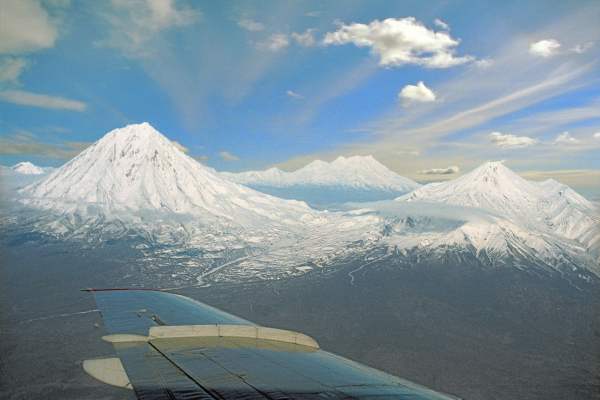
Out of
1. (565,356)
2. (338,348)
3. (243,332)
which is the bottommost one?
(565,356)

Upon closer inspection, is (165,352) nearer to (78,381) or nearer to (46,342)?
(78,381)

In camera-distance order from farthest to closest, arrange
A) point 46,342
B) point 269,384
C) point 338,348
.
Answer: point 338,348, point 46,342, point 269,384

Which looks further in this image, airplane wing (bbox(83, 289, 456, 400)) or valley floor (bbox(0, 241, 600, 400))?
A: valley floor (bbox(0, 241, 600, 400))

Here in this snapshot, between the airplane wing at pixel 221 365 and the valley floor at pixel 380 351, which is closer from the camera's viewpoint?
the airplane wing at pixel 221 365

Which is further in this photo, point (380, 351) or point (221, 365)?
point (380, 351)

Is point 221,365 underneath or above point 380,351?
above

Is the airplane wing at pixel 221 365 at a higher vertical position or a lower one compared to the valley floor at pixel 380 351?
higher

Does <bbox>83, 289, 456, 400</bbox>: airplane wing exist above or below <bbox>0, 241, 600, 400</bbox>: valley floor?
above

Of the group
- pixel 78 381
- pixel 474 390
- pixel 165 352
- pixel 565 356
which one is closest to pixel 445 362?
pixel 474 390
